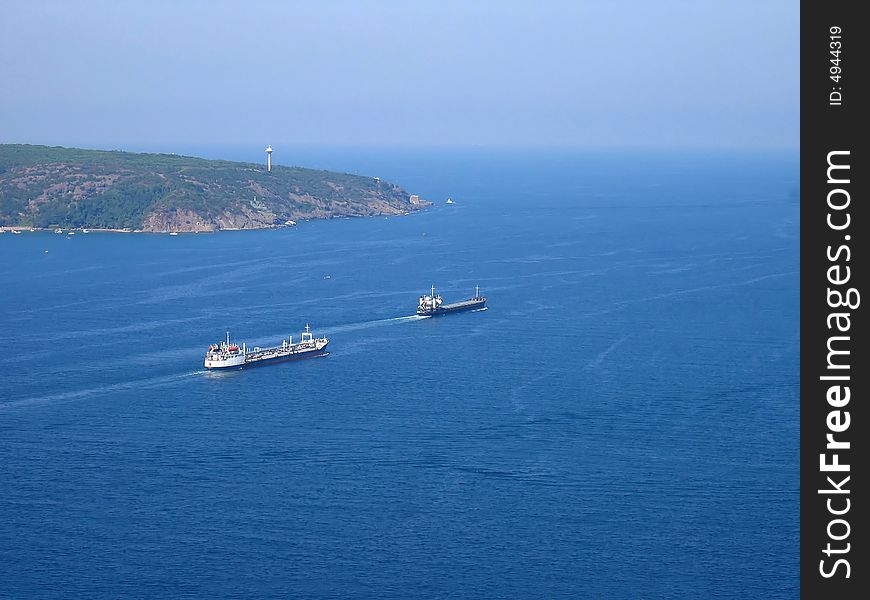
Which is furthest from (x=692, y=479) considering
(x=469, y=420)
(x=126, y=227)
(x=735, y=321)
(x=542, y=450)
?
(x=126, y=227)

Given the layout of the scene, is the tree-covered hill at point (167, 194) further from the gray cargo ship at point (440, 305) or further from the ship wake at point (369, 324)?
the ship wake at point (369, 324)

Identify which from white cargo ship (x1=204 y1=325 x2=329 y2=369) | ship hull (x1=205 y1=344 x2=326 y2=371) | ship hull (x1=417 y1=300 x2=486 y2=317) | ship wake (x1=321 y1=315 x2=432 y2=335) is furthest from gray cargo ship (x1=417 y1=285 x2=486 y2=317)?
ship hull (x1=205 y1=344 x2=326 y2=371)

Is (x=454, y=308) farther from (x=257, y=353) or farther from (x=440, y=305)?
(x=257, y=353)
